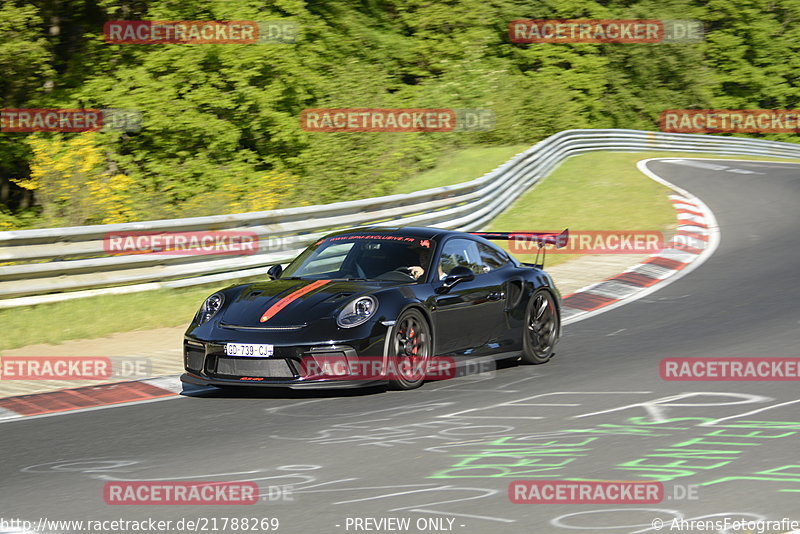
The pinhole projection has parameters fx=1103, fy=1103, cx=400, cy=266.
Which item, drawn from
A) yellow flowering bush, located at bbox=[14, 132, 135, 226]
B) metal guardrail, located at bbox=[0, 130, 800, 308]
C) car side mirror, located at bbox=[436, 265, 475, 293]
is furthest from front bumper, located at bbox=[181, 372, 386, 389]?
yellow flowering bush, located at bbox=[14, 132, 135, 226]

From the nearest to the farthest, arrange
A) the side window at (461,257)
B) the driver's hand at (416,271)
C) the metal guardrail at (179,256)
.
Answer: the driver's hand at (416,271) < the side window at (461,257) < the metal guardrail at (179,256)

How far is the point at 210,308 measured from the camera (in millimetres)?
9078

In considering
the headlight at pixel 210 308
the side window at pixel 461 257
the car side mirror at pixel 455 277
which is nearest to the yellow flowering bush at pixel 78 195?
the headlight at pixel 210 308

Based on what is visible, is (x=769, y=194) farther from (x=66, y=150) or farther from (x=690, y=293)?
(x=66, y=150)

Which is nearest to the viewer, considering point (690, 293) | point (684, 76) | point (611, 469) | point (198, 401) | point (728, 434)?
point (611, 469)

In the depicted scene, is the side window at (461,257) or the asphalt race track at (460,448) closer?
the asphalt race track at (460,448)

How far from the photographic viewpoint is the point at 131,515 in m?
5.41

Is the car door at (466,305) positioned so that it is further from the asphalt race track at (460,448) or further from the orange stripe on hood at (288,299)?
the orange stripe on hood at (288,299)

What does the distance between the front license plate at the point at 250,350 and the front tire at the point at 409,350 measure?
3.17ft

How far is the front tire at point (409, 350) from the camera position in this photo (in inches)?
342

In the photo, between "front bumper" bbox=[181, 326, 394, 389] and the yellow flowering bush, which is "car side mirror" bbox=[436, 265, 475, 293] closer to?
"front bumper" bbox=[181, 326, 394, 389]

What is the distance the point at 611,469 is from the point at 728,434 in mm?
1301

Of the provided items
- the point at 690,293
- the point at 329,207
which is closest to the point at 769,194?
the point at 690,293

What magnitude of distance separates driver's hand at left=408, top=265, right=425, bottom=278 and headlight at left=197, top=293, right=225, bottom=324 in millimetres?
1607
